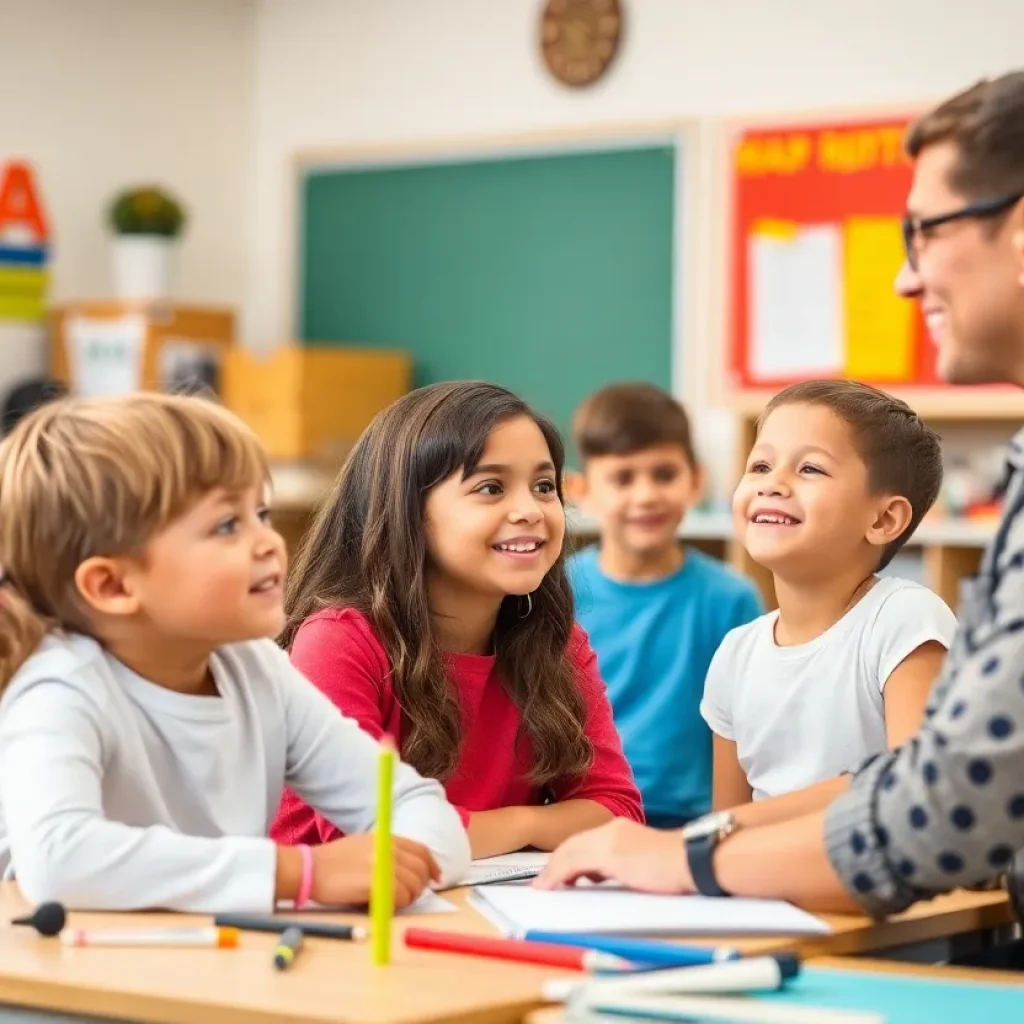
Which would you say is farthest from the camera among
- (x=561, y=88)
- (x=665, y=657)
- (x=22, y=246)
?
(x=561, y=88)

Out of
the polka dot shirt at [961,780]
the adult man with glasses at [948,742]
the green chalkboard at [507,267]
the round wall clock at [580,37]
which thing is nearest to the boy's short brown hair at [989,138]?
the adult man with glasses at [948,742]

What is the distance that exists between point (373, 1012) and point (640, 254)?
4808mm

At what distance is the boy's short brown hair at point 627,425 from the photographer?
12.2 feet

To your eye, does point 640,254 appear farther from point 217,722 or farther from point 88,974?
point 88,974

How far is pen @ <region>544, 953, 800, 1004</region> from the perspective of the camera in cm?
123

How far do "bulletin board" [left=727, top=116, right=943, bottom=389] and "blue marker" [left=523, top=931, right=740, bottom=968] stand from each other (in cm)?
406

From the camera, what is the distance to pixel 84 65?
240 inches

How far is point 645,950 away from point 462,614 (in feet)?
2.80

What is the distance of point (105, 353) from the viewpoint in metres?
5.91

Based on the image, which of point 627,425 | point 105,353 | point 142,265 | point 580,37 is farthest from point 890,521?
point 142,265

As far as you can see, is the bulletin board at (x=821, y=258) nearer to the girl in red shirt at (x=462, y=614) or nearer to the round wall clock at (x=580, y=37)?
the round wall clock at (x=580, y=37)

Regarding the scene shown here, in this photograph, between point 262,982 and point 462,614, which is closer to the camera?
point 262,982

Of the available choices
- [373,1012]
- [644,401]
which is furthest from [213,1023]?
[644,401]

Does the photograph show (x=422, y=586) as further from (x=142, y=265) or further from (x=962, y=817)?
(x=142, y=265)
